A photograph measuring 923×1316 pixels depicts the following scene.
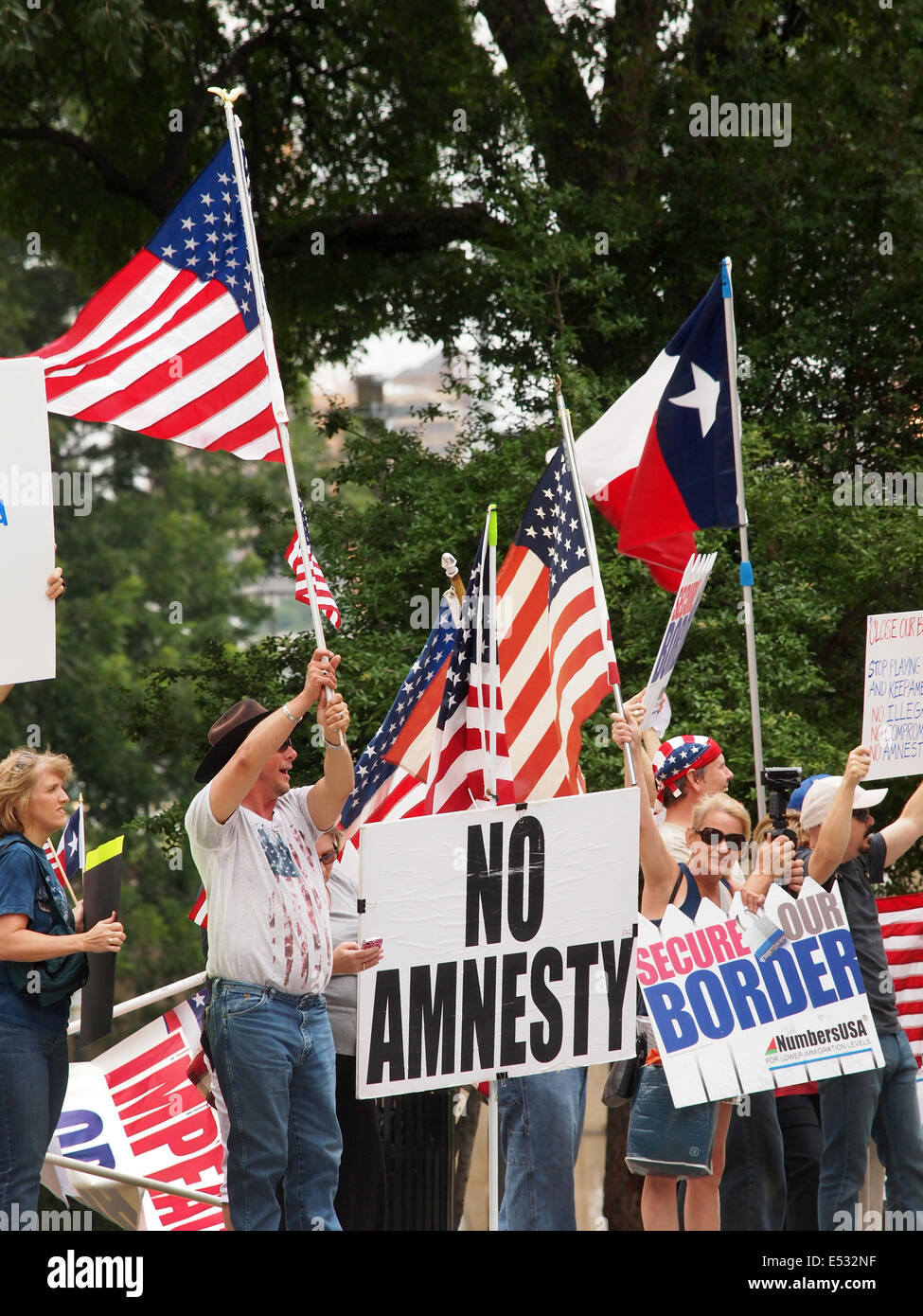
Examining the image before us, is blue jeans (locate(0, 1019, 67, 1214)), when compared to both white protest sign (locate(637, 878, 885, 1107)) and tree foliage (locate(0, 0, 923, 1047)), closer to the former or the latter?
white protest sign (locate(637, 878, 885, 1107))

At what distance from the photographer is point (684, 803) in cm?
641

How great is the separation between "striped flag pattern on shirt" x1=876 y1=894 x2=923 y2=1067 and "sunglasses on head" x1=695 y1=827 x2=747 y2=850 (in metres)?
1.54

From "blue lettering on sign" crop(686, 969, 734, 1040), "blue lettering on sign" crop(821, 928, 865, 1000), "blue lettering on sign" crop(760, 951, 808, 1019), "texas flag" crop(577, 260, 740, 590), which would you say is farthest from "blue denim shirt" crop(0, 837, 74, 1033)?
"texas flag" crop(577, 260, 740, 590)

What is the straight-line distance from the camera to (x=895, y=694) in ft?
23.2

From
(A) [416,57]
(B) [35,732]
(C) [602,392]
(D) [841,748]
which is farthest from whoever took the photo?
(A) [416,57]

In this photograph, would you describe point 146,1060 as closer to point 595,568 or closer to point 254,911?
point 254,911

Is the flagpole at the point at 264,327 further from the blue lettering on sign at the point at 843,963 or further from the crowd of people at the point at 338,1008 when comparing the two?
the blue lettering on sign at the point at 843,963

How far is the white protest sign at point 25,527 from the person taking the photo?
5.77 meters

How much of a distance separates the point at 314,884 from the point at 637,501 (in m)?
2.87

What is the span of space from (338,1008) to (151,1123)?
1.82 m

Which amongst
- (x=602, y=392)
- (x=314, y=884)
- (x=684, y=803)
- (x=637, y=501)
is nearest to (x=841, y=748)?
(x=602, y=392)

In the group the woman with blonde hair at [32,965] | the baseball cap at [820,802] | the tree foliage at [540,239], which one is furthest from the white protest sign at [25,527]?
the tree foliage at [540,239]

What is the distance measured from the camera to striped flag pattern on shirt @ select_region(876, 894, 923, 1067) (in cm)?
739

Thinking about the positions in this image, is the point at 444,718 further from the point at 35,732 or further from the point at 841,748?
the point at 841,748
